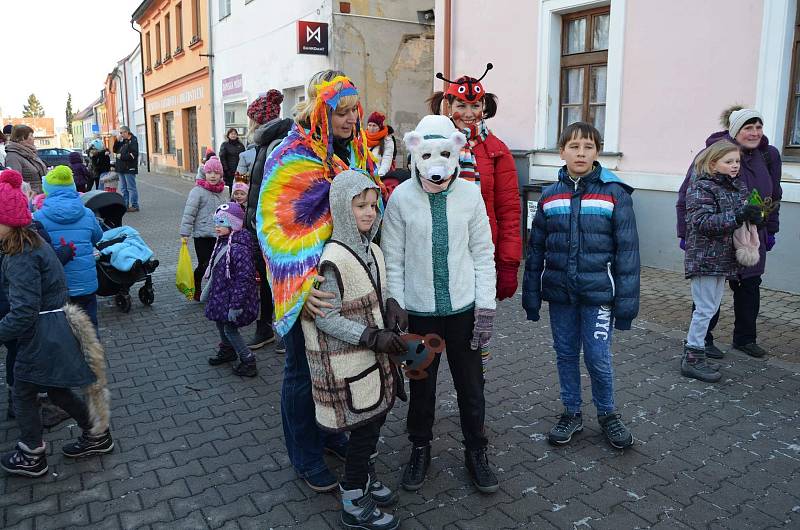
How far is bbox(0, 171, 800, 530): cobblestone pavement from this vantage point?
3057 millimetres

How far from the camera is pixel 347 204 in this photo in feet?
9.00

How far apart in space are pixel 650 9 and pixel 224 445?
22.9 ft

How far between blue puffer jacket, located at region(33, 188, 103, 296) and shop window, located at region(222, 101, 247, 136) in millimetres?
13890

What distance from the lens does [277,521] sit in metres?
3.02

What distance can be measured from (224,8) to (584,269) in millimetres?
18575

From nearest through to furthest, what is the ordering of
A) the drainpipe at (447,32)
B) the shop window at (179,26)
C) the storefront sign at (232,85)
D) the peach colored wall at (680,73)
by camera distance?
the peach colored wall at (680,73), the drainpipe at (447,32), the storefront sign at (232,85), the shop window at (179,26)

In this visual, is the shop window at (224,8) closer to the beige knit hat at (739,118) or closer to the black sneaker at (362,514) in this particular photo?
the beige knit hat at (739,118)

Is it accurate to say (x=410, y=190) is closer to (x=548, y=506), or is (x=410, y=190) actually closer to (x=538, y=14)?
(x=548, y=506)

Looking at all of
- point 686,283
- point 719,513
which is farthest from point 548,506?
point 686,283

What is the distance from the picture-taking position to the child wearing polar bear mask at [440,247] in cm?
296

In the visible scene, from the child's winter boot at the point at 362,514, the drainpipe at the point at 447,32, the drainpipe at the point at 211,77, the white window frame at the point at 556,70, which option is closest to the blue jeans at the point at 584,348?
the child's winter boot at the point at 362,514

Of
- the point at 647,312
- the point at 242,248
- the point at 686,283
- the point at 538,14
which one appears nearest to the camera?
the point at 242,248

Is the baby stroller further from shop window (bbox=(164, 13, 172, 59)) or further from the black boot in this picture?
shop window (bbox=(164, 13, 172, 59))

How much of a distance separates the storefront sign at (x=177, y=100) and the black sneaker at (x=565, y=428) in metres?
21.0
